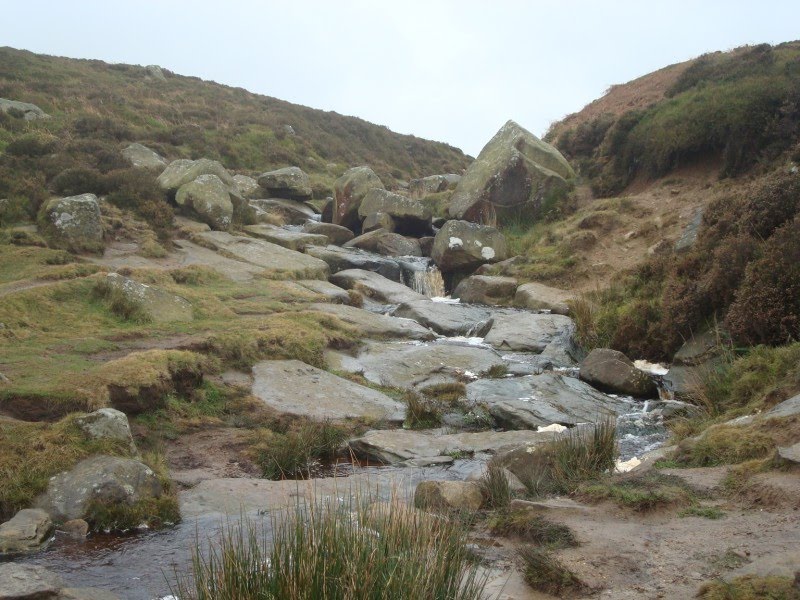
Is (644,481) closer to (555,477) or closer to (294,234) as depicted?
(555,477)

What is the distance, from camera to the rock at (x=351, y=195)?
87.5 ft

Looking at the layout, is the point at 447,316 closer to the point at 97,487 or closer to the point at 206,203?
the point at 206,203

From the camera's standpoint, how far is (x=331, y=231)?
971 inches

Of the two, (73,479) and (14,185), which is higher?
(14,185)

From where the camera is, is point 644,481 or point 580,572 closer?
point 580,572

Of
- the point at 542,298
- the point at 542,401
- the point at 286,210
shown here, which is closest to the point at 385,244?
the point at 286,210

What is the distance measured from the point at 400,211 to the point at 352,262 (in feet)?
16.5

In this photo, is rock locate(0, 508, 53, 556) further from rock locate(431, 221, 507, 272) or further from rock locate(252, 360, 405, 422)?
rock locate(431, 221, 507, 272)

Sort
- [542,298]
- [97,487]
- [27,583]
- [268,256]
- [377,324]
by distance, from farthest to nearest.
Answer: [268,256], [542,298], [377,324], [97,487], [27,583]

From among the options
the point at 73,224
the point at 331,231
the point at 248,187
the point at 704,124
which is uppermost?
the point at 704,124

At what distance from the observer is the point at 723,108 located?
20578 mm

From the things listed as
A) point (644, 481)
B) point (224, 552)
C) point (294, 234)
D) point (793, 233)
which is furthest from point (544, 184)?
point (224, 552)

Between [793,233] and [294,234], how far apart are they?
48.8 ft

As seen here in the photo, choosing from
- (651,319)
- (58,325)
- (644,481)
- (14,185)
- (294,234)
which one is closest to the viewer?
(644,481)
